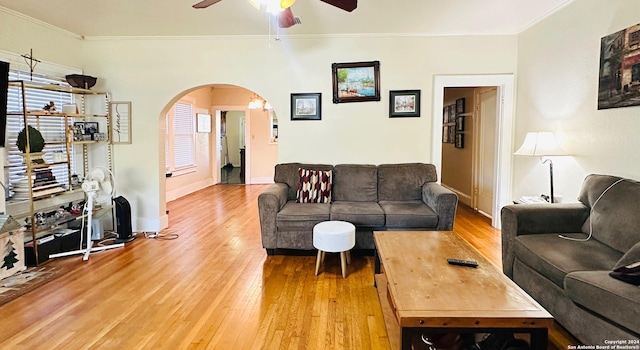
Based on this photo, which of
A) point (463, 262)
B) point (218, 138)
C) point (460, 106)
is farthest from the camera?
point (218, 138)

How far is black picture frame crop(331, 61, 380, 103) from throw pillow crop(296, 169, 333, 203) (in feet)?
3.43

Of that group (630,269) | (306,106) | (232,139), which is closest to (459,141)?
(306,106)

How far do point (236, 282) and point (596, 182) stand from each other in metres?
2.97

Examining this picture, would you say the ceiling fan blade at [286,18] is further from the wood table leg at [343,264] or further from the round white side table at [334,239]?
the wood table leg at [343,264]

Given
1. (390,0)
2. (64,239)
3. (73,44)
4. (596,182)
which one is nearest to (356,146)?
(390,0)

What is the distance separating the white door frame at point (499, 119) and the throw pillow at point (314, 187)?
1.45 metres

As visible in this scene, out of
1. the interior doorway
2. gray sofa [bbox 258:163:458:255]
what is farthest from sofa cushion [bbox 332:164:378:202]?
the interior doorway

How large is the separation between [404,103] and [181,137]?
15.9ft

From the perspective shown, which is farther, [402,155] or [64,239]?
[402,155]

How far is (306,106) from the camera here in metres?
4.60

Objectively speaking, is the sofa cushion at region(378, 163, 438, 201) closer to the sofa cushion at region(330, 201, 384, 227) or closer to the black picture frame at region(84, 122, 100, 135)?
the sofa cushion at region(330, 201, 384, 227)

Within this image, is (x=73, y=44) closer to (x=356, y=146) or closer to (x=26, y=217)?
(x=26, y=217)

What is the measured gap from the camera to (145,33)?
444cm

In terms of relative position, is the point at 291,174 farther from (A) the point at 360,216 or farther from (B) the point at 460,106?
(B) the point at 460,106
